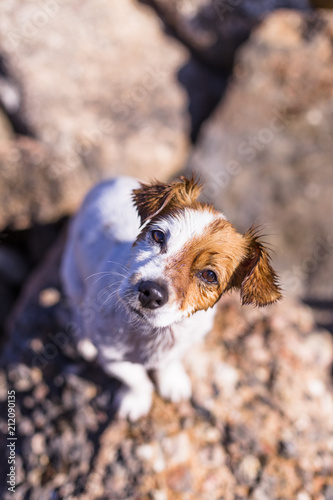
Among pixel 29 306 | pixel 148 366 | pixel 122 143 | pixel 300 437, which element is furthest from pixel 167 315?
pixel 122 143

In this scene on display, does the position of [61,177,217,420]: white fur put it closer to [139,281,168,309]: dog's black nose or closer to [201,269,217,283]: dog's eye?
[139,281,168,309]: dog's black nose

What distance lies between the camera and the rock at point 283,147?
564 cm

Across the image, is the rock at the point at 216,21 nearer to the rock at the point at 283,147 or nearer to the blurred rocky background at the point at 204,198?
the blurred rocky background at the point at 204,198

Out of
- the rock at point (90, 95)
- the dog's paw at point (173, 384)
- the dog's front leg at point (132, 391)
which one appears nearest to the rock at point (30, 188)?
the rock at point (90, 95)

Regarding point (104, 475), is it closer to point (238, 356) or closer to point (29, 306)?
point (238, 356)

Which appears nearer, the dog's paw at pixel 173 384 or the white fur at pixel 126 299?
the white fur at pixel 126 299

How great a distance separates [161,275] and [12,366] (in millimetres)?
2657

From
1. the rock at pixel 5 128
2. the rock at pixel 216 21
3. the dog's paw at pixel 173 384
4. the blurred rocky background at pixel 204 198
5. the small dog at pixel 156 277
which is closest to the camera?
the small dog at pixel 156 277

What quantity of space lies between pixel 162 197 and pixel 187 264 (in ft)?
1.86

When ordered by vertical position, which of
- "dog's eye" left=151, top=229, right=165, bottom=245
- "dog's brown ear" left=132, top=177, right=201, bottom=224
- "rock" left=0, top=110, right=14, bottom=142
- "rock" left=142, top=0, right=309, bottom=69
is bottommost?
"rock" left=0, top=110, right=14, bottom=142

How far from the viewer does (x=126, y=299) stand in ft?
8.83

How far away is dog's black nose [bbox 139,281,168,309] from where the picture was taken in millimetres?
2557

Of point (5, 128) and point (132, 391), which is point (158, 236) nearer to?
point (132, 391)

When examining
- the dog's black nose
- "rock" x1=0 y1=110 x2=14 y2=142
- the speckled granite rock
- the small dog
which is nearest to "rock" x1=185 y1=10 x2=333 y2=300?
the speckled granite rock
